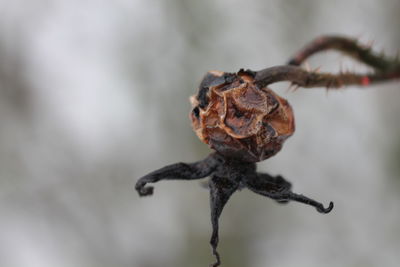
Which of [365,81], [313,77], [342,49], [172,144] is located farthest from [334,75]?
[172,144]

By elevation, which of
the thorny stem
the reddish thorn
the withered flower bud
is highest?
the thorny stem

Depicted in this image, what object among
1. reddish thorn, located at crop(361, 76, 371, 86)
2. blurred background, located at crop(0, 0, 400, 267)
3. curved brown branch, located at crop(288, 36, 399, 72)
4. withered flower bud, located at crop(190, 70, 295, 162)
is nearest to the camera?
withered flower bud, located at crop(190, 70, 295, 162)

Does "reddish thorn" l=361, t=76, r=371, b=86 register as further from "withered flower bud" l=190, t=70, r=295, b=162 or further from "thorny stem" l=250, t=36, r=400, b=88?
"withered flower bud" l=190, t=70, r=295, b=162

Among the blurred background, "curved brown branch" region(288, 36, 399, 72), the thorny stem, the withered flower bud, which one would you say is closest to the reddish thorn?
the thorny stem

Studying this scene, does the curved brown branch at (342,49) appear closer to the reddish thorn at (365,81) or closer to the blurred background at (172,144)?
the reddish thorn at (365,81)

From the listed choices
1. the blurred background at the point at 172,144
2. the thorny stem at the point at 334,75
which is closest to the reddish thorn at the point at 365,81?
the thorny stem at the point at 334,75

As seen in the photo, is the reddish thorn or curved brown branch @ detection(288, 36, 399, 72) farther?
curved brown branch @ detection(288, 36, 399, 72)

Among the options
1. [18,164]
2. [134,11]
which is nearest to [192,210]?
[18,164]
